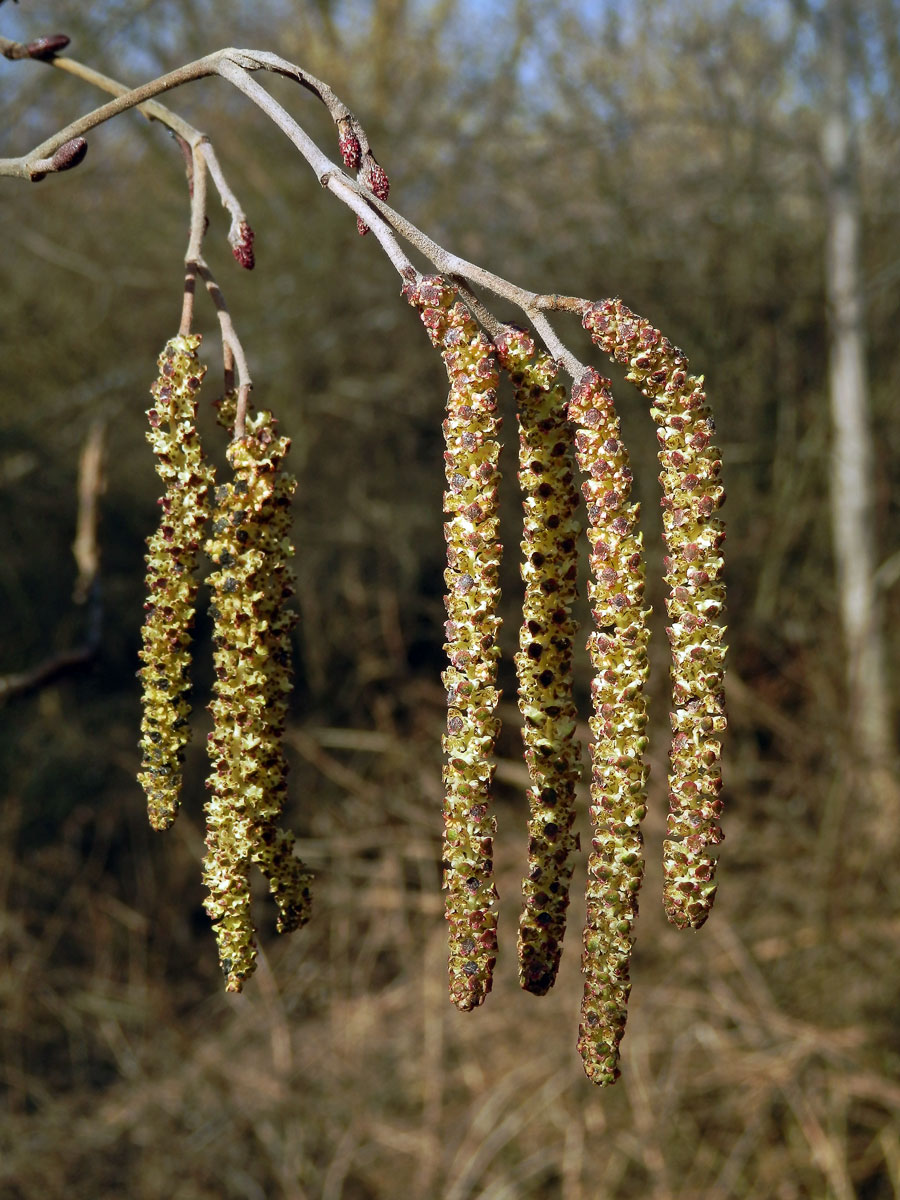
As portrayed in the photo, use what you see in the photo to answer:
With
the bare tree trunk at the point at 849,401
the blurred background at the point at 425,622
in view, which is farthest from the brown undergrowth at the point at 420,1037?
the bare tree trunk at the point at 849,401

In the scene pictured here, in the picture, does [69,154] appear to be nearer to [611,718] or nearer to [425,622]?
[611,718]

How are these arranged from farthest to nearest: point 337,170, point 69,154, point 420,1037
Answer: point 420,1037
point 69,154
point 337,170

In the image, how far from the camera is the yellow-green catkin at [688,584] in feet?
2.37

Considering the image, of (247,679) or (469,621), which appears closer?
(469,621)

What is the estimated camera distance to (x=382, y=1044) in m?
4.67

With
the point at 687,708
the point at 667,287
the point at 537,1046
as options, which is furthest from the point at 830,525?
the point at 687,708

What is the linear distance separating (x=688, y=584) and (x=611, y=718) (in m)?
0.10

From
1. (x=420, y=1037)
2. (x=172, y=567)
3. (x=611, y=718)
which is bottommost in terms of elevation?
(x=420, y=1037)

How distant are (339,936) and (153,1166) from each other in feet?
5.02

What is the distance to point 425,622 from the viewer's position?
6812mm

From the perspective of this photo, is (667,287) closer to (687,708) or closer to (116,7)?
(116,7)

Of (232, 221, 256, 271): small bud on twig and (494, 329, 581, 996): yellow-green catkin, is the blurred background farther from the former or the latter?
(232, 221, 256, 271): small bud on twig

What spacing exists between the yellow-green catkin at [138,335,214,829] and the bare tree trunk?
4.77 meters

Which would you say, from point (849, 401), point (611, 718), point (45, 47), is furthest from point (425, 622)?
point (611, 718)
